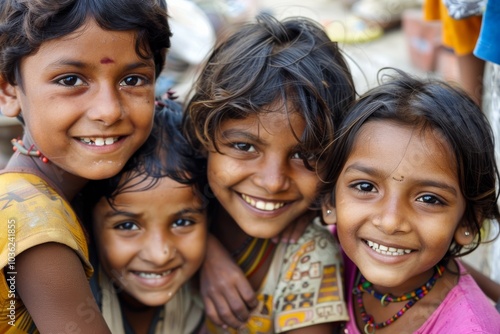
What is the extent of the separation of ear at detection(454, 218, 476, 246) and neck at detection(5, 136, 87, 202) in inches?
48.1

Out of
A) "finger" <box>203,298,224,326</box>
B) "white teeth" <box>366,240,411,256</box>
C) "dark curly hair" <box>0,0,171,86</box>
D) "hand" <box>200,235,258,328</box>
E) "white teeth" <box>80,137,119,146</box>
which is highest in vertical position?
"dark curly hair" <box>0,0,171,86</box>

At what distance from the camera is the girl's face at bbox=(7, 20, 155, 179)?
1.88 m

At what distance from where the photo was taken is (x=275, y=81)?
206 centimetres

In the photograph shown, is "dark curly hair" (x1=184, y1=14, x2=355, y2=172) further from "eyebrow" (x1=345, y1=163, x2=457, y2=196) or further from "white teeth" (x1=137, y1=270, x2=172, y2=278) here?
"white teeth" (x1=137, y1=270, x2=172, y2=278)

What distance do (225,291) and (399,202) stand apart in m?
0.74

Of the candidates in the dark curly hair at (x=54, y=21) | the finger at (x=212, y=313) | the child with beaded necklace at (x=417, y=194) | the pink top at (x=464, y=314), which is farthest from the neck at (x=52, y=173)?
the pink top at (x=464, y=314)

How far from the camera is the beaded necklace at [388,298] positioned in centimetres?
204

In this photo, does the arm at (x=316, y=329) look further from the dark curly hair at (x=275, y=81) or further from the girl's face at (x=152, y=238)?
the dark curly hair at (x=275, y=81)

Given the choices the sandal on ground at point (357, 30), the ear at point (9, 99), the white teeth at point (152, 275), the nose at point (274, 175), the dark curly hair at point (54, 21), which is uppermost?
the dark curly hair at point (54, 21)

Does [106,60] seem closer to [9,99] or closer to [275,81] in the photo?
[9,99]

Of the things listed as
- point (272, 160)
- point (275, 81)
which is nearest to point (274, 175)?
point (272, 160)

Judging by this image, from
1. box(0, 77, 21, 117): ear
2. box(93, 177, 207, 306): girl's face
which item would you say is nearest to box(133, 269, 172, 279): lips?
box(93, 177, 207, 306): girl's face

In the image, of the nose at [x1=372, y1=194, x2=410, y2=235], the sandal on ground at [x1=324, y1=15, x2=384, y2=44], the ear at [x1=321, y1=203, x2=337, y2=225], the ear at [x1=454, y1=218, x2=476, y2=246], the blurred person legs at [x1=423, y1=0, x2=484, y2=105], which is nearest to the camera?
the nose at [x1=372, y1=194, x2=410, y2=235]

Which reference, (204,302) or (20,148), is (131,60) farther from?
(204,302)
